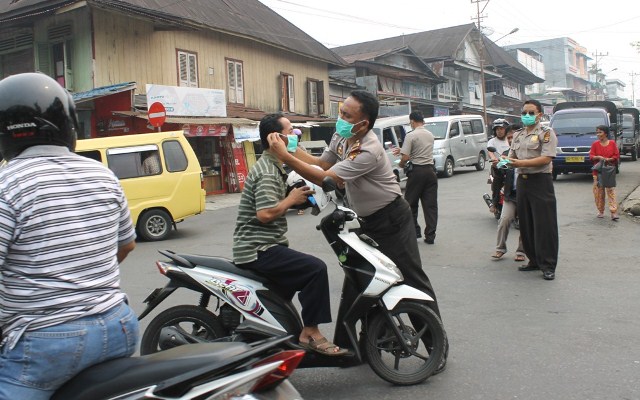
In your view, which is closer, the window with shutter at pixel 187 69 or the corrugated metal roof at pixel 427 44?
the window with shutter at pixel 187 69

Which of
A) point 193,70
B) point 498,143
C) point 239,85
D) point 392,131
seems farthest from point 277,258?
point 239,85

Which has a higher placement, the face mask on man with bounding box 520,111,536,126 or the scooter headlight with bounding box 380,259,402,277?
the face mask on man with bounding box 520,111,536,126

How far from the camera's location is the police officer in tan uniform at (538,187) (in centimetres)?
653

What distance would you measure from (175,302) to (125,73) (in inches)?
545

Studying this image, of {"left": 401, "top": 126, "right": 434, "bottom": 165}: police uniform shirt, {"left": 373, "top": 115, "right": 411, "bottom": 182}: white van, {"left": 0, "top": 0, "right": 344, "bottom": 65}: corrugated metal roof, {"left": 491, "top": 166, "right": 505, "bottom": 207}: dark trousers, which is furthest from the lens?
{"left": 373, "top": 115, "right": 411, "bottom": 182}: white van

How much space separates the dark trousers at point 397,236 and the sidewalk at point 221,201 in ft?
39.9

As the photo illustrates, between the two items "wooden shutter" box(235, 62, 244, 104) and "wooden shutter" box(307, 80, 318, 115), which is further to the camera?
"wooden shutter" box(307, 80, 318, 115)

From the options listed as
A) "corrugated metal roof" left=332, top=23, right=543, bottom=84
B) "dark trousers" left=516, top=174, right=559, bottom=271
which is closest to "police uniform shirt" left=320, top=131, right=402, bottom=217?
"dark trousers" left=516, top=174, right=559, bottom=271

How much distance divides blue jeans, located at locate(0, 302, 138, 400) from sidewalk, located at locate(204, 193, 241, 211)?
1388cm

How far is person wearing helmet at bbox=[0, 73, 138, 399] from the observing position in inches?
75.6

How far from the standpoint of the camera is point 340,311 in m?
3.87

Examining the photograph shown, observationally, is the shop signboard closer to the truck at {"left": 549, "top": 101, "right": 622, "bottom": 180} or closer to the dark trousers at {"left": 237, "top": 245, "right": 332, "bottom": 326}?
the truck at {"left": 549, "top": 101, "right": 622, "bottom": 180}

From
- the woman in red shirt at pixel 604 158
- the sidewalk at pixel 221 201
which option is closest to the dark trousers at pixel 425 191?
the woman in red shirt at pixel 604 158

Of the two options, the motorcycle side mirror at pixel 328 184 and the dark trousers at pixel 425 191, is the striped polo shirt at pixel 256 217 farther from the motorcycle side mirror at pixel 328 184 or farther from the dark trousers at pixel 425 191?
the dark trousers at pixel 425 191
